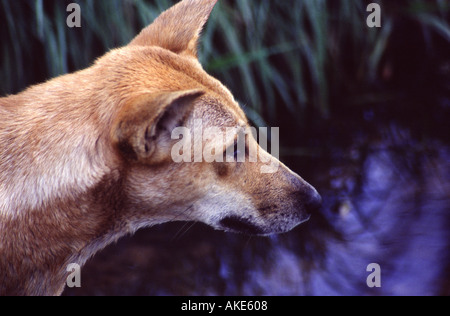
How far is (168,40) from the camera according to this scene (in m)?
2.80

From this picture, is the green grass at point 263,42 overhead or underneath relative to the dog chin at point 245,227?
overhead

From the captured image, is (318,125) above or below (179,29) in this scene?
below

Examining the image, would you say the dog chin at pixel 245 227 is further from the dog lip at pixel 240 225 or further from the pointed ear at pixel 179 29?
the pointed ear at pixel 179 29

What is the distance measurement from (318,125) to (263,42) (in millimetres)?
849

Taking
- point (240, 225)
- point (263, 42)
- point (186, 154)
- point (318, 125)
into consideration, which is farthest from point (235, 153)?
point (318, 125)

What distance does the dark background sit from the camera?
11.9 feet

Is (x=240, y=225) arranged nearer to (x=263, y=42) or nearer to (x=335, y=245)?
(x=335, y=245)

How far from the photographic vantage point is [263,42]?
177 inches

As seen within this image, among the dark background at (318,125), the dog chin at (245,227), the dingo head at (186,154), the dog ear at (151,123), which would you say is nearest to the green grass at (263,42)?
the dark background at (318,125)

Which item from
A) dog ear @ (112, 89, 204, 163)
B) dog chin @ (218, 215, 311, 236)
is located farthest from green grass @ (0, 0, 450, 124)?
dog ear @ (112, 89, 204, 163)

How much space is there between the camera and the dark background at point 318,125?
11.9 feet

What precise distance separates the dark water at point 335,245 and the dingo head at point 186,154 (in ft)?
3.28

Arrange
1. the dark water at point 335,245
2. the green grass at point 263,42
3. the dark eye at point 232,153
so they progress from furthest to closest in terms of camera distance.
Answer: the green grass at point 263,42, the dark water at point 335,245, the dark eye at point 232,153

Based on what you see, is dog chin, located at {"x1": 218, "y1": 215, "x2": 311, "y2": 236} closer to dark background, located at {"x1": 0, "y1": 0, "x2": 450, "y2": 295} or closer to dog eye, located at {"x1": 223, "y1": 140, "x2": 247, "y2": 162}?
dog eye, located at {"x1": 223, "y1": 140, "x2": 247, "y2": 162}
